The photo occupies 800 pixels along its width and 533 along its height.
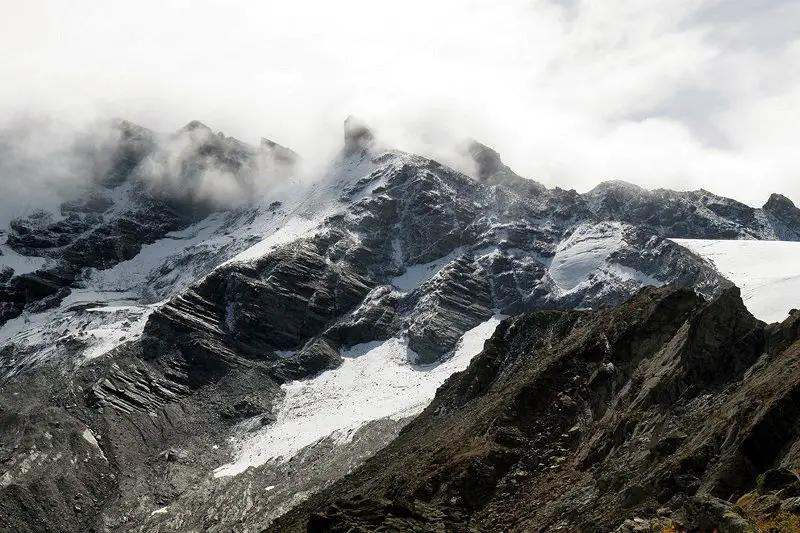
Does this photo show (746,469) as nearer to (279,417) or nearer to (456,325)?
(279,417)

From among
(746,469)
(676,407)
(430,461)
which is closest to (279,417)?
(430,461)

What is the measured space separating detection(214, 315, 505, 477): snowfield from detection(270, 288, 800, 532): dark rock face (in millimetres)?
57623

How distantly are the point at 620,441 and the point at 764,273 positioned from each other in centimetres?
14128

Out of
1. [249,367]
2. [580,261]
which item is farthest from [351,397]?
[580,261]

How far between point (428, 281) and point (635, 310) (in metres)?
134

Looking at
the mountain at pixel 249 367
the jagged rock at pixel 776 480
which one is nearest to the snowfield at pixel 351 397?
the mountain at pixel 249 367

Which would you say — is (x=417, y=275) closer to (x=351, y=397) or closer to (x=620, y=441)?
(x=351, y=397)

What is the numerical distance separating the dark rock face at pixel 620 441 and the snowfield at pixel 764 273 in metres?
73.6

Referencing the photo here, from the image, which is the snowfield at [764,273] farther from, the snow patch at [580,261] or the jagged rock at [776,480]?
the jagged rock at [776,480]

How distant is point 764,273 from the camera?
165m

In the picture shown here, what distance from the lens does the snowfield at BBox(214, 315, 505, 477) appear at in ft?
396

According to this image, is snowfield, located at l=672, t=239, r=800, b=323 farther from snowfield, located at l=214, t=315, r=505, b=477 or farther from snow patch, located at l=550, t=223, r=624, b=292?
snowfield, located at l=214, t=315, r=505, b=477

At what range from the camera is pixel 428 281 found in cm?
18725

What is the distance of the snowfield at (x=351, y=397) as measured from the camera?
396 ft
